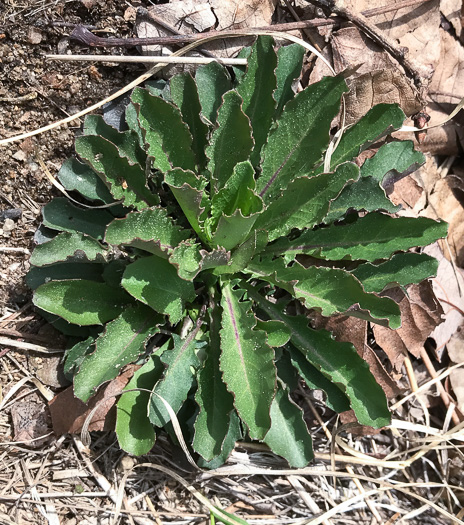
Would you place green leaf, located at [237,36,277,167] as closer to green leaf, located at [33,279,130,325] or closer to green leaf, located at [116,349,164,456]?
green leaf, located at [33,279,130,325]

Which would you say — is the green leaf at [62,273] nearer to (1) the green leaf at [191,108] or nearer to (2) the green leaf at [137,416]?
(2) the green leaf at [137,416]

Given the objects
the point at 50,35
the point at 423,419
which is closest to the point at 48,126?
the point at 50,35

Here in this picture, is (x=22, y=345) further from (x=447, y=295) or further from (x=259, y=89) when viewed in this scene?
(x=447, y=295)

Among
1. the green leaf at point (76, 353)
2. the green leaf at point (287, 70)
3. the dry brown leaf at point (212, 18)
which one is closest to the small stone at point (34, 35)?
the dry brown leaf at point (212, 18)

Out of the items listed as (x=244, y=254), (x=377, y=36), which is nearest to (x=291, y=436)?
(x=244, y=254)

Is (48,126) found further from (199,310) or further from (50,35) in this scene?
(199,310)

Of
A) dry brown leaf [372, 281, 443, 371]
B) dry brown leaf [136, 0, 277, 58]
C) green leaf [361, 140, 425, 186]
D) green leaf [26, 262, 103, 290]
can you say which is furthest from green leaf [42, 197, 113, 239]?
dry brown leaf [372, 281, 443, 371]
